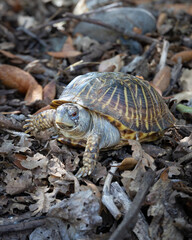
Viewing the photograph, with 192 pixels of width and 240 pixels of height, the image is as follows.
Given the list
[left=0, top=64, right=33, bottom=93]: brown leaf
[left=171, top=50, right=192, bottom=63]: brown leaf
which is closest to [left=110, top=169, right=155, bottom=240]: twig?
[left=0, top=64, right=33, bottom=93]: brown leaf

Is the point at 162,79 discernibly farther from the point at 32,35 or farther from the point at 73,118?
the point at 32,35

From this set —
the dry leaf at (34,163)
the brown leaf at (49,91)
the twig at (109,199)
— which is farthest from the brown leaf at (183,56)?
the dry leaf at (34,163)

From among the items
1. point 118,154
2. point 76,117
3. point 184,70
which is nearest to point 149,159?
point 118,154

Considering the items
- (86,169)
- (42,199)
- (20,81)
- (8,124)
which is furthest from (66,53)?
(42,199)

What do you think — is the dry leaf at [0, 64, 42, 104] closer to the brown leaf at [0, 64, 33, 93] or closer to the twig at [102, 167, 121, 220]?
the brown leaf at [0, 64, 33, 93]

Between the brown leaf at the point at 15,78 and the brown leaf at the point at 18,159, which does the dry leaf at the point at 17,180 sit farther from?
the brown leaf at the point at 15,78

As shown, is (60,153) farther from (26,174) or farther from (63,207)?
(63,207)
